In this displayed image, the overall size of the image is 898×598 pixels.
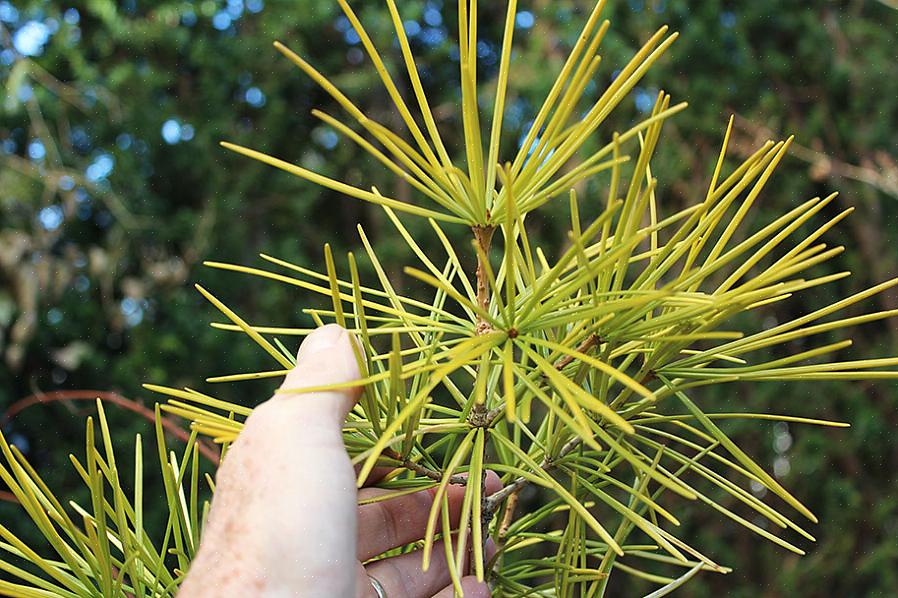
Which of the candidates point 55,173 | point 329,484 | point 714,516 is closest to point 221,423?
point 329,484

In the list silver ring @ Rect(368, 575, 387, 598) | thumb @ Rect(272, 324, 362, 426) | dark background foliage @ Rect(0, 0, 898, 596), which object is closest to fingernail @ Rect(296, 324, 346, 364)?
thumb @ Rect(272, 324, 362, 426)

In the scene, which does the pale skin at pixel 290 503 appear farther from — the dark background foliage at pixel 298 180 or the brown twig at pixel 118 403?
the dark background foliage at pixel 298 180

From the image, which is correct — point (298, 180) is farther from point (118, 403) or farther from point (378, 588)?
point (378, 588)

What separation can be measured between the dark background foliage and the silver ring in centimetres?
139

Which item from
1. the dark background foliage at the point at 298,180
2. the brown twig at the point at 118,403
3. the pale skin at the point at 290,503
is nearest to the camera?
the pale skin at the point at 290,503

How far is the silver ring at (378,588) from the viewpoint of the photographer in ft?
1.36

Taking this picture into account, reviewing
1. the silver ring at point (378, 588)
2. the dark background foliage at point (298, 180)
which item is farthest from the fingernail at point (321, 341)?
the dark background foliage at point (298, 180)

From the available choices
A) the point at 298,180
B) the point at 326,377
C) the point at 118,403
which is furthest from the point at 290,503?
the point at 298,180

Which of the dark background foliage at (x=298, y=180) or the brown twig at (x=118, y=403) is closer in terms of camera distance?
the brown twig at (x=118, y=403)

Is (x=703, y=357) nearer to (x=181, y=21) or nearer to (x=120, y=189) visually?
(x=120, y=189)

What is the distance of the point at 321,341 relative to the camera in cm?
35

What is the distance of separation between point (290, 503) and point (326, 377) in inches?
1.9

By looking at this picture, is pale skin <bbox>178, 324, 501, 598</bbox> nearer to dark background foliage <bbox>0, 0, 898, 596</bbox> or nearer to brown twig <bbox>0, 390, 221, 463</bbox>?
brown twig <bbox>0, 390, 221, 463</bbox>

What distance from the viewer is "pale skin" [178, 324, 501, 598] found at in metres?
0.32
